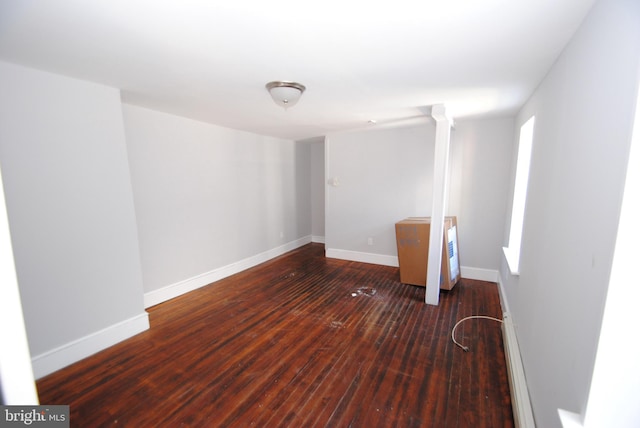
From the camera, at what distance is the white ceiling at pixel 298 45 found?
1.24 m

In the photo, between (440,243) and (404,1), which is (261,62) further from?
(440,243)

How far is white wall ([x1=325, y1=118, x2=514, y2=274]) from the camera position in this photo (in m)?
3.72

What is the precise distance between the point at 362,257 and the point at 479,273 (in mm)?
1814

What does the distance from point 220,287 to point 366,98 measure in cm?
303

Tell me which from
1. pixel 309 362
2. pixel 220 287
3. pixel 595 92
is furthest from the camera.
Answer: pixel 220 287

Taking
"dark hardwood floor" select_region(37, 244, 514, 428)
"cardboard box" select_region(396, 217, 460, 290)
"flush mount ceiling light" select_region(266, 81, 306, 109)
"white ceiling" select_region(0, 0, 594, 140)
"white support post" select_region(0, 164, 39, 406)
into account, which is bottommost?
"dark hardwood floor" select_region(37, 244, 514, 428)

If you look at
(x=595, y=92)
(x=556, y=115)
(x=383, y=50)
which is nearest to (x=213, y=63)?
(x=383, y=50)

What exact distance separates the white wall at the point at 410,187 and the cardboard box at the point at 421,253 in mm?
392

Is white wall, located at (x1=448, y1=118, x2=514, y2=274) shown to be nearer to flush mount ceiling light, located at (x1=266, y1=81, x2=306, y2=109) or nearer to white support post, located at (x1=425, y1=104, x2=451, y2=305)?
white support post, located at (x1=425, y1=104, x2=451, y2=305)

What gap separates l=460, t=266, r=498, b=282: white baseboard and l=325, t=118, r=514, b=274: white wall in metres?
0.01

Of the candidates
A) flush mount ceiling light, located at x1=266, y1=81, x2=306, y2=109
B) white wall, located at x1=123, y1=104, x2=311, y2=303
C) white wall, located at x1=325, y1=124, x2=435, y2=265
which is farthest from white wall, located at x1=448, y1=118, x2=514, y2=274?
white wall, located at x1=123, y1=104, x2=311, y2=303

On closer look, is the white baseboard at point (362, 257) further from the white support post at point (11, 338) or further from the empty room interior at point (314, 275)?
the white support post at point (11, 338)

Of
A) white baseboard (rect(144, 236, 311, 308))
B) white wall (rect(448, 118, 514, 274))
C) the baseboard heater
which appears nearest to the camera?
the baseboard heater

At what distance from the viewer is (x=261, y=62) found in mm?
1783
